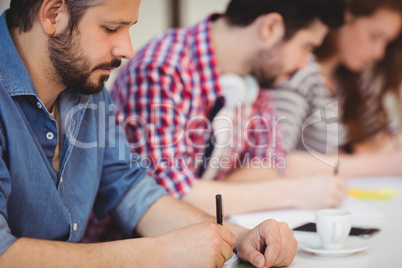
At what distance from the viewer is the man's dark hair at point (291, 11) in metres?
1.66

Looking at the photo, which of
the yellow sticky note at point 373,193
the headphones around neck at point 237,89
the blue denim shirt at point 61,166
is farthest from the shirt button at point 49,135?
the yellow sticky note at point 373,193

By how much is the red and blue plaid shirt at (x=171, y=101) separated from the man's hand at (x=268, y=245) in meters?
0.44

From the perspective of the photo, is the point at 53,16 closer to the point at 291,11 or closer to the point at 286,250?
the point at 286,250

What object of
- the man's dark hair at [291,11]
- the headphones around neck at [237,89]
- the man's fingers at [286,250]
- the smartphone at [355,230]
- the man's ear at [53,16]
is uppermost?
the man's dark hair at [291,11]

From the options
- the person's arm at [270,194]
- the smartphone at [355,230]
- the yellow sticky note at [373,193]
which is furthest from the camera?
the yellow sticky note at [373,193]

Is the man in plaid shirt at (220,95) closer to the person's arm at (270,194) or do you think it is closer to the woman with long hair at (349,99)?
the person's arm at (270,194)

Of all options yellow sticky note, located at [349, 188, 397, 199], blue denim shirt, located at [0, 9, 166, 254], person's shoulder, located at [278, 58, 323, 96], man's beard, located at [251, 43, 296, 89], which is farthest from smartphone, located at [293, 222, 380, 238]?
person's shoulder, located at [278, 58, 323, 96]

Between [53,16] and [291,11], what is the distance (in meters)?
0.95

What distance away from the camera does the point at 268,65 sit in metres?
1.74

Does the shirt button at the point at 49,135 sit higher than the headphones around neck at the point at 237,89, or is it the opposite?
the headphones around neck at the point at 237,89

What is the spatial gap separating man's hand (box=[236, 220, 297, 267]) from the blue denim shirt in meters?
0.27

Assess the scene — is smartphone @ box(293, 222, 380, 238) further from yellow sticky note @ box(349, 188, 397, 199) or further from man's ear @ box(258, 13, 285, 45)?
man's ear @ box(258, 13, 285, 45)

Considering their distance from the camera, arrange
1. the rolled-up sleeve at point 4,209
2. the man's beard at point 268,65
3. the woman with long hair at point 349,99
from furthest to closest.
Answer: the woman with long hair at point 349,99
the man's beard at point 268,65
the rolled-up sleeve at point 4,209

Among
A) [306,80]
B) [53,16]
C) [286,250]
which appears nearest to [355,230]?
[286,250]
